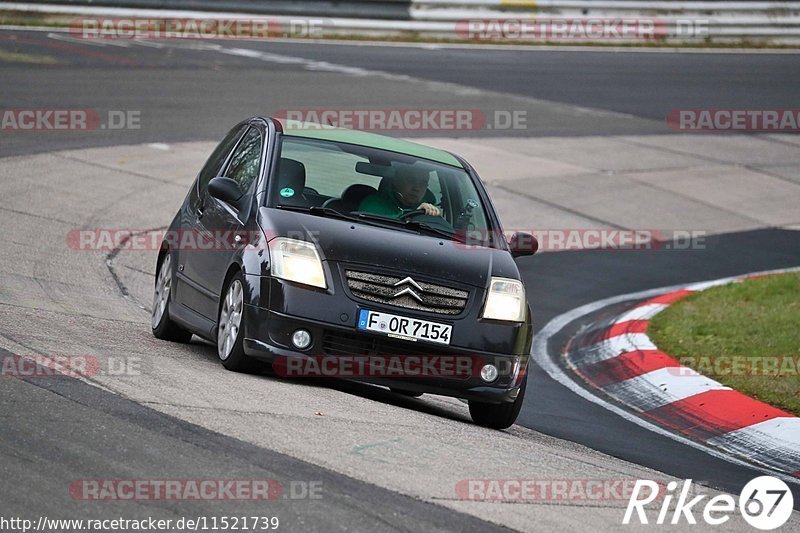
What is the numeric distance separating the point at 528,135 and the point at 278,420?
1529 centimetres

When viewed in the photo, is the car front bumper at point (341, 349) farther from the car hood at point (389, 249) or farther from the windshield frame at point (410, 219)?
the windshield frame at point (410, 219)

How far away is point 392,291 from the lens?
7648 millimetres

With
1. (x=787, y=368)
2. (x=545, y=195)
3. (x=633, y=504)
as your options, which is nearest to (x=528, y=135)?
(x=545, y=195)

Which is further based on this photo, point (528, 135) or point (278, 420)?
point (528, 135)

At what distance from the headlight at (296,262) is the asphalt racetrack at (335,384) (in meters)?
0.60

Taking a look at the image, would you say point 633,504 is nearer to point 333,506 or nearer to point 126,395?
point 333,506

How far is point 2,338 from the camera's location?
7.63 metres

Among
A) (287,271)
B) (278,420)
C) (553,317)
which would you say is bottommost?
(553,317)

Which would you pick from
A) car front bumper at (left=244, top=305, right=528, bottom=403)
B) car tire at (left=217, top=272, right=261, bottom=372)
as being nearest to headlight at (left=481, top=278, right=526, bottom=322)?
car front bumper at (left=244, top=305, right=528, bottom=403)

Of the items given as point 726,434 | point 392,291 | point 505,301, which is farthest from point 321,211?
point 726,434

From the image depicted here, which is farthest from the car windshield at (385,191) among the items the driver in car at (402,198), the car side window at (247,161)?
the car side window at (247,161)

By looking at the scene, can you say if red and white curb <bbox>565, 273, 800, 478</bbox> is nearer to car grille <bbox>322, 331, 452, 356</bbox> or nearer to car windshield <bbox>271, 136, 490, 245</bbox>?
car windshield <bbox>271, 136, 490, 245</bbox>

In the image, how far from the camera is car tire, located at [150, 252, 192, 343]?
926cm

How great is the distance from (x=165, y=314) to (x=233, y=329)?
148 cm
